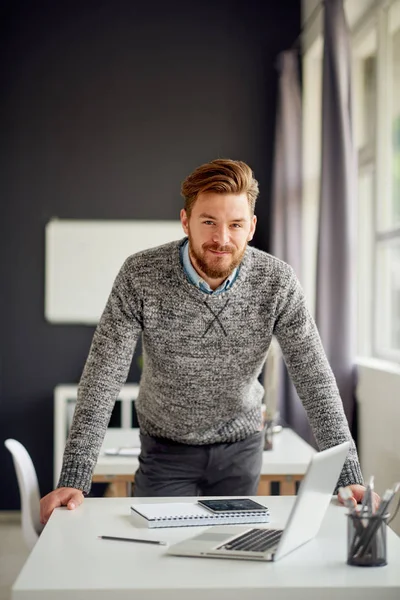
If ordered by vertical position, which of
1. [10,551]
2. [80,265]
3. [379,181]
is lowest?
[10,551]

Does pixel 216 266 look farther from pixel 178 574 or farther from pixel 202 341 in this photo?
pixel 178 574

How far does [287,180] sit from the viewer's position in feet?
15.4

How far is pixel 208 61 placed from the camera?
201 inches

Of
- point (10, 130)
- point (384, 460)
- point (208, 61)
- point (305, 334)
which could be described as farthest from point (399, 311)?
point (10, 130)

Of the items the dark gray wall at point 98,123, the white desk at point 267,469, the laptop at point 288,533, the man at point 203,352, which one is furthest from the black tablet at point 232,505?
the dark gray wall at point 98,123

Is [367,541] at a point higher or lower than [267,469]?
higher

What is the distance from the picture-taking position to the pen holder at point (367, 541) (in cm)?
144

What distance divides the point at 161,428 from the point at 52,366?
2.87 m

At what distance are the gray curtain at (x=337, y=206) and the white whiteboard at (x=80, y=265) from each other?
1469mm

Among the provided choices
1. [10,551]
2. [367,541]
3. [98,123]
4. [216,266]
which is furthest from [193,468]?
[98,123]

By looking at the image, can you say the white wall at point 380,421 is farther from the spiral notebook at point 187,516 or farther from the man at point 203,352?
the spiral notebook at point 187,516

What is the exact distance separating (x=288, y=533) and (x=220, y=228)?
2.52 ft

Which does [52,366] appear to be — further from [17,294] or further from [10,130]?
[10,130]

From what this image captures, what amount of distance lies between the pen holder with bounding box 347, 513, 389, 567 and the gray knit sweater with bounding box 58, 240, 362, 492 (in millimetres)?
541
